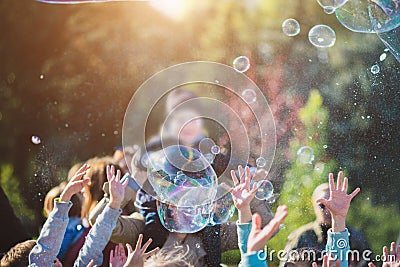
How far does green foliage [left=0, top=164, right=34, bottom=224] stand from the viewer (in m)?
2.93

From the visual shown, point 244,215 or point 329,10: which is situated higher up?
point 329,10

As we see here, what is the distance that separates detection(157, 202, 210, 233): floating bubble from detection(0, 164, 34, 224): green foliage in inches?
34.5

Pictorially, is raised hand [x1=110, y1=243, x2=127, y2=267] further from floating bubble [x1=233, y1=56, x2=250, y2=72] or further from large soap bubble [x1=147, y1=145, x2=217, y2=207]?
floating bubble [x1=233, y1=56, x2=250, y2=72]

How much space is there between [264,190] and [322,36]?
25.2 inches

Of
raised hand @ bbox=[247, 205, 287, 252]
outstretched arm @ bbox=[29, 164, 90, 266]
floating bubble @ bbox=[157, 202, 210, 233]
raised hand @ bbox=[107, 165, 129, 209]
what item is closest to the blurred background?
floating bubble @ bbox=[157, 202, 210, 233]

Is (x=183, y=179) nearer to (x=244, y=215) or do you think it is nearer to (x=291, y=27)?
(x=244, y=215)

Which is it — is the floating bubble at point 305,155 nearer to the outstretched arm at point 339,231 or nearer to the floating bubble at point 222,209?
the floating bubble at point 222,209

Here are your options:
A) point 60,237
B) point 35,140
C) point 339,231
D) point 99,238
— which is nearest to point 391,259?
point 339,231

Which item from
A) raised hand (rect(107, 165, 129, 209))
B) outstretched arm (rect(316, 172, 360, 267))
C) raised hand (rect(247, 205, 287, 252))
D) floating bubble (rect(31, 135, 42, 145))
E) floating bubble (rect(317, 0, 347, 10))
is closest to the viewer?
raised hand (rect(247, 205, 287, 252))

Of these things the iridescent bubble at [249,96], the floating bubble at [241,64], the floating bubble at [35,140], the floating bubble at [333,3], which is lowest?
the floating bubble at [35,140]

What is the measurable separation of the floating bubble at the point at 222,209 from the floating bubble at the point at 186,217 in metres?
0.06

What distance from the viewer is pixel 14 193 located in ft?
9.83

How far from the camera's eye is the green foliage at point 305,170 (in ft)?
7.92

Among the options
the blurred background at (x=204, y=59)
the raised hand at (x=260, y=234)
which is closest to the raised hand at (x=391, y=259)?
the raised hand at (x=260, y=234)
